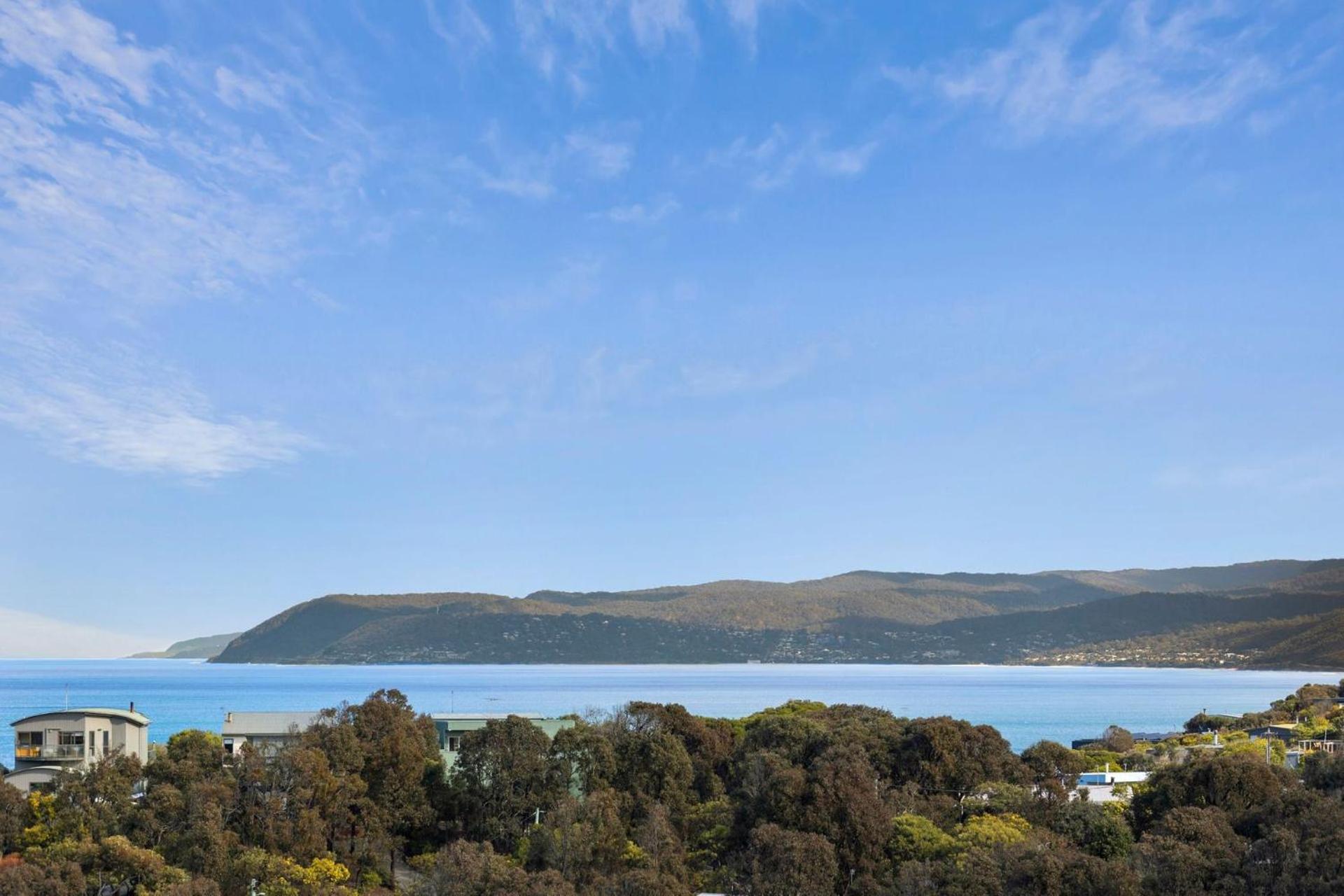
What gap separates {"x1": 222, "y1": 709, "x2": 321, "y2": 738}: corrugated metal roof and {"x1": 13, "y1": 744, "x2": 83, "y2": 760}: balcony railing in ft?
20.4

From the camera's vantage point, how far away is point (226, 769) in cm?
4225

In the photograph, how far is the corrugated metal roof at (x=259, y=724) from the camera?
174 feet

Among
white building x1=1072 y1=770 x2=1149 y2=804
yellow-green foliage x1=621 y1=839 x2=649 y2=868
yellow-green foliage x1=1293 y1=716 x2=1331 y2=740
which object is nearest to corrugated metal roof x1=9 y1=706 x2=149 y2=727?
yellow-green foliage x1=621 y1=839 x2=649 y2=868

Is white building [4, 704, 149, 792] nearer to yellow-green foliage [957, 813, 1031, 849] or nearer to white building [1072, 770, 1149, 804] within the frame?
yellow-green foliage [957, 813, 1031, 849]

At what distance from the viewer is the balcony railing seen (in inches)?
1866

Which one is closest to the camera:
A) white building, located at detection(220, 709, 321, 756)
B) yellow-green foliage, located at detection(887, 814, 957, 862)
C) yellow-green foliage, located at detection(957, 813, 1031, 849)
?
yellow-green foliage, located at detection(957, 813, 1031, 849)

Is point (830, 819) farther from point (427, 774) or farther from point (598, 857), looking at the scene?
point (427, 774)

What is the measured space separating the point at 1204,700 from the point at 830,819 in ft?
430

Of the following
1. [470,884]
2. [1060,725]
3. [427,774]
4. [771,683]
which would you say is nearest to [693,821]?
[427,774]

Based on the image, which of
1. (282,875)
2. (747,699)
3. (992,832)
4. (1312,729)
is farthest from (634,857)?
(747,699)

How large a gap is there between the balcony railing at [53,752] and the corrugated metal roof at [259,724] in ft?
20.4

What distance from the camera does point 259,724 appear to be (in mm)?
53750

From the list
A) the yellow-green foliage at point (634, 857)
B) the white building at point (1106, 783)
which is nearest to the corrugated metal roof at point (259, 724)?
the yellow-green foliage at point (634, 857)

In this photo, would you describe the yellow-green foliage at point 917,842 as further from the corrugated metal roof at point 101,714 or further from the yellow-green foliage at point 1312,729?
the yellow-green foliage at point 1312,729
